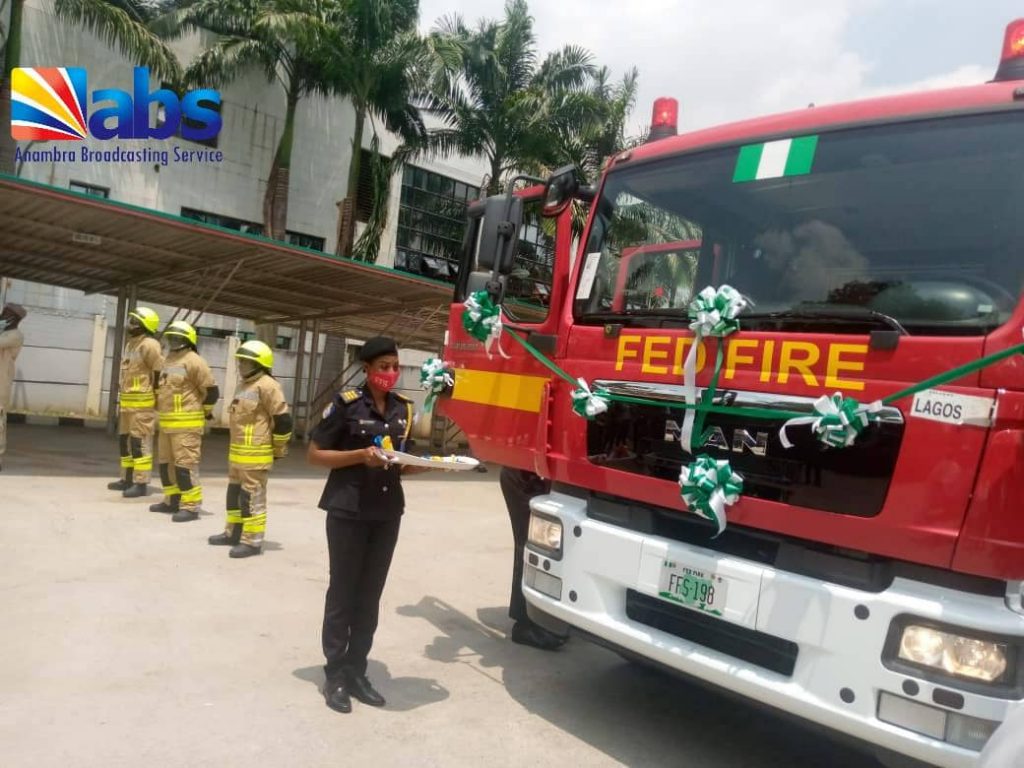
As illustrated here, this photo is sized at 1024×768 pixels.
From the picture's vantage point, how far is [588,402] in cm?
344

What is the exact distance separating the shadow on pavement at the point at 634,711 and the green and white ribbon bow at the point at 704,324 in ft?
3.37

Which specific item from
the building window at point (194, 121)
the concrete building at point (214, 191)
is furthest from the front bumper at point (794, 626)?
the building window at point (194, 121)

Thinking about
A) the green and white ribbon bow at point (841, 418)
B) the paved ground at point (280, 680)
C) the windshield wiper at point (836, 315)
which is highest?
the windshield wiper at point (836, 315)

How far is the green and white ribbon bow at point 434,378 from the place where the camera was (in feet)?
14.7

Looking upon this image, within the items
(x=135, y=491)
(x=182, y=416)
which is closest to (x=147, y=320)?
(x=182, y=416)

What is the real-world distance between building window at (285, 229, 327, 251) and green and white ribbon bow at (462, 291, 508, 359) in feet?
51.9

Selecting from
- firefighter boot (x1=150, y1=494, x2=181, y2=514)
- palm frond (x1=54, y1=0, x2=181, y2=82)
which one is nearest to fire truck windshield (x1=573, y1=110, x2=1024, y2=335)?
firefighter boot (x1=150, y1=494, x2=181, y2=514)

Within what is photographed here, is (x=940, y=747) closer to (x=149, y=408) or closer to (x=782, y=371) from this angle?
(x=782, y=371)

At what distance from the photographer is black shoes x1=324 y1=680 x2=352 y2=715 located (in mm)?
3543

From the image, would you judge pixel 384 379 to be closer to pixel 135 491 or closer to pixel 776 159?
pixel 776 159

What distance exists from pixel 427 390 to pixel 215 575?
83.2 inches

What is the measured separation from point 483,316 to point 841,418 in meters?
1.81

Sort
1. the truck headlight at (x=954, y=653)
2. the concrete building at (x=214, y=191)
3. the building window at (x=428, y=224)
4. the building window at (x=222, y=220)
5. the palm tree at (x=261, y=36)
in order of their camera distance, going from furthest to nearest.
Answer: the building window at (x=428, y=224)
the building window at (x=222, y=220)
the palm tree at (x=261, y=36)
the concrete building at (x=214, y=191)
the truck headlight at (x=954, y=653)

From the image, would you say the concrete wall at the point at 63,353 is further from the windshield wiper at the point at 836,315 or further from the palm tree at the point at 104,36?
the windshield wiper at the point at 836,315
